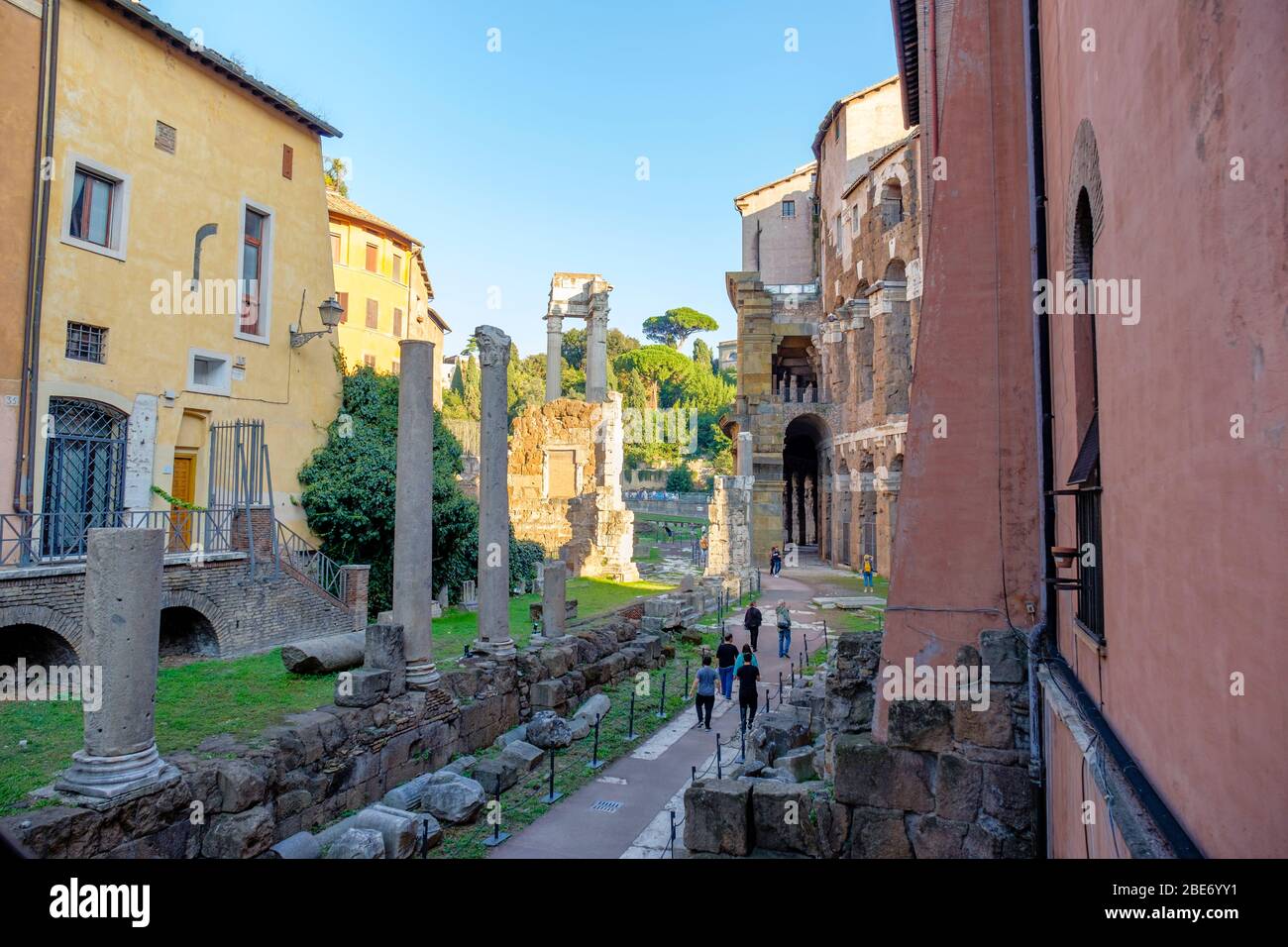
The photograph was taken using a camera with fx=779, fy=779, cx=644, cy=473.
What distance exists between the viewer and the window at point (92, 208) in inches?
527

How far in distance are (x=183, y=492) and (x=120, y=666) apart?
1040 centimetres

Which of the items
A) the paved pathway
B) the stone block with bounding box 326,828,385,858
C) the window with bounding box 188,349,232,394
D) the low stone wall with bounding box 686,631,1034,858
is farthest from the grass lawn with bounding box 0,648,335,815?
the window with bounding box 188,349,232,394

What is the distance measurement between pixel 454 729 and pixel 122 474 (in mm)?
8335

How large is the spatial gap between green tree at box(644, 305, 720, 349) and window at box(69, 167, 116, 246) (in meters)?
71.2

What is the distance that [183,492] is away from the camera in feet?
51.5

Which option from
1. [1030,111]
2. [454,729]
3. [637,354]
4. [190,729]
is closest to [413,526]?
[454,729]

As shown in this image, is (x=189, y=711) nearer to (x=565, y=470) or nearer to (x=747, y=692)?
(x=747, y=692)

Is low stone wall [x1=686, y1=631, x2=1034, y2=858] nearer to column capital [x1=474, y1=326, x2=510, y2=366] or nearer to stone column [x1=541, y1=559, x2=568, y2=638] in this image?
stone column [x1=541, y1=559, x2=568, y2=638]

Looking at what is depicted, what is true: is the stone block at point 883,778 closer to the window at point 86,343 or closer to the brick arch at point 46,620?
the brick arch at point 46,620

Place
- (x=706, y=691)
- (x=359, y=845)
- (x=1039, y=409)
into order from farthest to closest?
1. (x=706, y=691)
2. (x=359, y=845)
3. (x=1039, y=409)

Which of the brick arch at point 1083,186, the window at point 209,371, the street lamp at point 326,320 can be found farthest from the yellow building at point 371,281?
the brick arch at point 1083,186

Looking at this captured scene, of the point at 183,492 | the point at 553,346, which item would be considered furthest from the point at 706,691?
the point at 553,346

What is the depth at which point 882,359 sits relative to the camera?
92.2 ft
